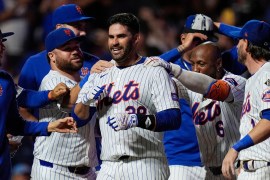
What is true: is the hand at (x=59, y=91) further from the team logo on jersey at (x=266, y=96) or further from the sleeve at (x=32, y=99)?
the team logo on jersey at (x=266, y=96)

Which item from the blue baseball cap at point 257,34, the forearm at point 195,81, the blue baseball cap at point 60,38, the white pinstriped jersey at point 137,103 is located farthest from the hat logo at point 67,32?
the blue baseball cap at point 257,34

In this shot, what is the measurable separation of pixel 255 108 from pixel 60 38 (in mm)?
1957

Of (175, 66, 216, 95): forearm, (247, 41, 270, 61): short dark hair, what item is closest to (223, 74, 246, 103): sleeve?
(175, 66, 216, 95): forearm

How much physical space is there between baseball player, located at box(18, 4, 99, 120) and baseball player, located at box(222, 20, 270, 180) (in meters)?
1.59

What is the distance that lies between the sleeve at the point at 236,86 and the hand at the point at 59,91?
4.84 feet

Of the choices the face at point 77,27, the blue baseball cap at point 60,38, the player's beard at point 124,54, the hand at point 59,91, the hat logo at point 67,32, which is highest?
the face at point 77,27

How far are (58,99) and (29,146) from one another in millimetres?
4078

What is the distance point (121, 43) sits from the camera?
712 cm

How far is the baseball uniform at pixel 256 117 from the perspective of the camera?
720 cm

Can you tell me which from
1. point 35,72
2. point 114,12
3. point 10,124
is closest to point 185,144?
point 35,72

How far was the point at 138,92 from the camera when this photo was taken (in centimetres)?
698

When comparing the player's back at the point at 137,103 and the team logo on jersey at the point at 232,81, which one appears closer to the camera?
the player's back at the point at 137,103

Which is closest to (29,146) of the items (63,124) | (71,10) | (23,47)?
(23,47)

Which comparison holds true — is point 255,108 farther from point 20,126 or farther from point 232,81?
point 20,126
